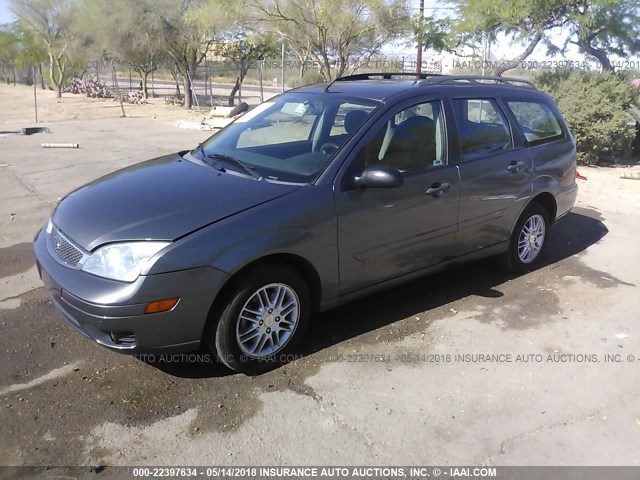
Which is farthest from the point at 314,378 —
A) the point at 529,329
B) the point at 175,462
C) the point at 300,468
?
the point at 529,329

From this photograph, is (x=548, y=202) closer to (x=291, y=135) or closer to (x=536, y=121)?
(x=536, y=121)

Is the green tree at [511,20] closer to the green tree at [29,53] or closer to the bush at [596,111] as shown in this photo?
the bush at [596,111]

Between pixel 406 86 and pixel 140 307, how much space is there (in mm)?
2597

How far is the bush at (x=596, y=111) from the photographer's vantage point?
33.2 ft

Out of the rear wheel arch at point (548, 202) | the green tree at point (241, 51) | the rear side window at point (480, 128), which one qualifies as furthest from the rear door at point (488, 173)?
the green tree at point (241, 51)

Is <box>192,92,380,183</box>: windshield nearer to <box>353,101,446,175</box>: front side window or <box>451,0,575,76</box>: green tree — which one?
<box>353,101,446,175</box>: front side window

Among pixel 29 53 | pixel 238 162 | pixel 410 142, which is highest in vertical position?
pixel 29 53

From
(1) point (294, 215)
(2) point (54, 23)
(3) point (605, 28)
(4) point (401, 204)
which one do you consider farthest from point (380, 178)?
(2) point (54, 23)

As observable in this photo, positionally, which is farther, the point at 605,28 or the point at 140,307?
the point at 605,28

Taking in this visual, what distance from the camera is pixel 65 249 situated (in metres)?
3.28

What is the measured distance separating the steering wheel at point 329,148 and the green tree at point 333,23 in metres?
12.9

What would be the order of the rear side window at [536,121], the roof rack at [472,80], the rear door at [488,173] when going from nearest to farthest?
the rear door at [488,173]
the roof rack at [472,80]
the rear side window at [536,121]

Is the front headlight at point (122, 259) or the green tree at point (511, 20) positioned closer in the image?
the front headlight at point (122, 259)

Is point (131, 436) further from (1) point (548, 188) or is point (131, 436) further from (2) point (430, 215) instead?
(1) point (548, 188)
